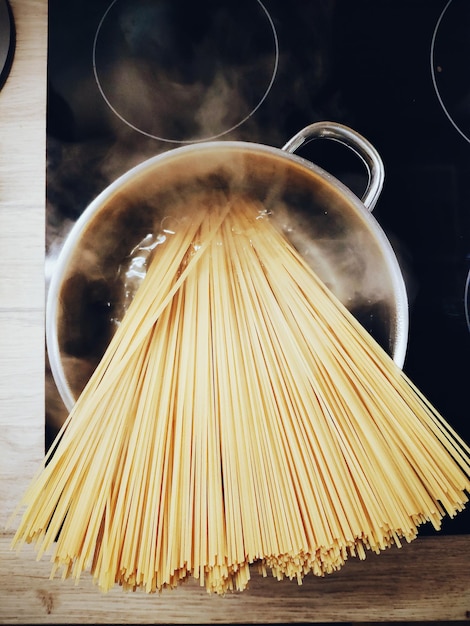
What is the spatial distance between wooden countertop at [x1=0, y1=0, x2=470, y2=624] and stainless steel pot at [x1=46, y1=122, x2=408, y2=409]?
6.8 inches

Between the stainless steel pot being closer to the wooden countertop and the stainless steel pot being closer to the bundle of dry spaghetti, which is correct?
the bundle of dry spaghetti

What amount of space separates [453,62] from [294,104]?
1.03 feet

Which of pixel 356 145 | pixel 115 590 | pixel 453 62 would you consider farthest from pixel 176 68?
pixel 115 590

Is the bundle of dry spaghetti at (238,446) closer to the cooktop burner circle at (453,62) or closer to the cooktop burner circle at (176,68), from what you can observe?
the cooktop burner circle at (176,68)

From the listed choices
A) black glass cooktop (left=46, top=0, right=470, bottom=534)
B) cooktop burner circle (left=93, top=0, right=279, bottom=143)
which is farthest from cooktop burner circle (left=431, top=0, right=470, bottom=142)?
cooktop burner circle (left=93, top=0, right=279, bottom=143)

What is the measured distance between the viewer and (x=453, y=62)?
86 cm

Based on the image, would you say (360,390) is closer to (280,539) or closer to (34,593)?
(280,539)

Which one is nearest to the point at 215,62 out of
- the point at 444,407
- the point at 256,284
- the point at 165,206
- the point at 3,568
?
the point at 165,206

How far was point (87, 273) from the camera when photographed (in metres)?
0.71

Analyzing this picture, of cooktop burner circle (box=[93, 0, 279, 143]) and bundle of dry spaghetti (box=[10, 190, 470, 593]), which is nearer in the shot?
bundle of dry spaghetti (box=[10, 190, 470, 593])

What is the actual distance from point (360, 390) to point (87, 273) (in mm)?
439

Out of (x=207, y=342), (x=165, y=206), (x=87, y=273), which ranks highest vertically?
(x=165, y=206)

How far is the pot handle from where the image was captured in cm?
78

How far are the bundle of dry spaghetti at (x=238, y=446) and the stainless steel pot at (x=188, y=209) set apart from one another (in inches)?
2.8
